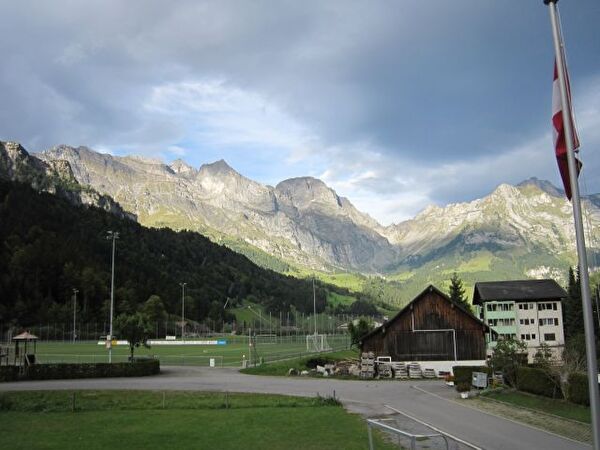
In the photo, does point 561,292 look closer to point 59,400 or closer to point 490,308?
point 490,308

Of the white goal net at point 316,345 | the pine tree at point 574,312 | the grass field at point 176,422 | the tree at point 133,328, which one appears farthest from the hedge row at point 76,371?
the pine tree at point 574,312

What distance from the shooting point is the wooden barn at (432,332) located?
5462cm

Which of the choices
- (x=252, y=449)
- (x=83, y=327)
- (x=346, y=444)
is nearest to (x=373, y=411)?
(x=346, y=444)

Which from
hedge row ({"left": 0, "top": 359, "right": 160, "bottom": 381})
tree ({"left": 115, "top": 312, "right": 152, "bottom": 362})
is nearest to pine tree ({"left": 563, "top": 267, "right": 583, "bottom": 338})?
tree ({"left": 115, "top": 312, "right": 152, "bottom": 362})

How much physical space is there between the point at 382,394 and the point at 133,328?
27886mm

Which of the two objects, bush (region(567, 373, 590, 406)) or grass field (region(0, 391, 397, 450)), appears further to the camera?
bush (region(567, 373, 590, 406))

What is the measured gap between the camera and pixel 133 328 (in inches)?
2149

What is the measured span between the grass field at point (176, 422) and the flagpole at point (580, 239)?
11.0 meters

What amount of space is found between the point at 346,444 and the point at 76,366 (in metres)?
35.8

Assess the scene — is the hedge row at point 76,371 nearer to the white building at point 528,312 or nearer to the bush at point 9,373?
the bush at point 9,373

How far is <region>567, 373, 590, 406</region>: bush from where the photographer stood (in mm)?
26531

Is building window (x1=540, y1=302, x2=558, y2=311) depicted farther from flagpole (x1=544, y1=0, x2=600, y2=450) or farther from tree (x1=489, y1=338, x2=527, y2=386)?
flagpole (x1=544, y1=0, x2=600, y2=450)

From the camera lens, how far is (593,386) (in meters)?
9.12

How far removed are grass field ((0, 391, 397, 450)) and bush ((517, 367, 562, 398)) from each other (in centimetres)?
1121
